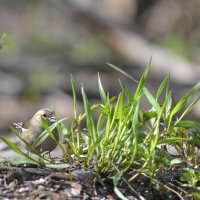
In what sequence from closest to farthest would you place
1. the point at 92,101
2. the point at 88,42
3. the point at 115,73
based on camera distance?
the point at 92,101, the point at 115,73, the point at 88,42

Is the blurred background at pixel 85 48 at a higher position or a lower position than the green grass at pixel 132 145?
lower

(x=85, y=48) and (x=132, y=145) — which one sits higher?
(x=132, y=145)

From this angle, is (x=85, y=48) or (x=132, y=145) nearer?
(x=132, y=145)

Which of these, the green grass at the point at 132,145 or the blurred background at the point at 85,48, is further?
the blurred background at the point at 85,48

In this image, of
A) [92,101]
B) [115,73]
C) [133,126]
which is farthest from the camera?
[115,73]

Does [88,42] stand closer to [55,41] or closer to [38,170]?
[55,41]

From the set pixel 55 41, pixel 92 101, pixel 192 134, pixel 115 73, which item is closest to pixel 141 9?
pixel 55 41

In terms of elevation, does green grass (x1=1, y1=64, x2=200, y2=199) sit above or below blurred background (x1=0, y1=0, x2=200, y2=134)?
above

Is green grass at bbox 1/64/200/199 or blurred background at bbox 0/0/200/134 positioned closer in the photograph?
green grass at bbox 1/64/200/199
